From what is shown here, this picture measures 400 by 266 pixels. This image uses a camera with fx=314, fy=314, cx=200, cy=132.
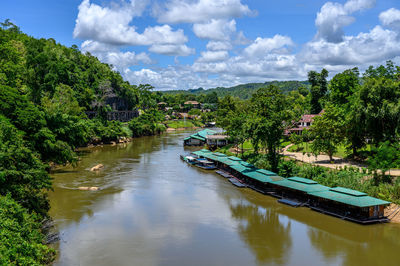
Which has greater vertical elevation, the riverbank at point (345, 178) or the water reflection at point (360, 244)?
the riverbank at point (345, 178)

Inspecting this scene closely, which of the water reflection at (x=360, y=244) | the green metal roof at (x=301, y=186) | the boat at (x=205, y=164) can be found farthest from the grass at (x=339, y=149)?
the water reflection at (x=360, y=244)

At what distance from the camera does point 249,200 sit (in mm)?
35562

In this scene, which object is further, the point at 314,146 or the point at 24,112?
the point at 314,146

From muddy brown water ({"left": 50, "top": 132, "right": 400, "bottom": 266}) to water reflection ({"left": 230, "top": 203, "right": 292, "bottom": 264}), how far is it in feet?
0.24

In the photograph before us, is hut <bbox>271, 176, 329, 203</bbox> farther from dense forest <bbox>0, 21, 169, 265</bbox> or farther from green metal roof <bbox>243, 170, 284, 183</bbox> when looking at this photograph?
dense forest <bbox>0, 21, 169, 265</bbox>

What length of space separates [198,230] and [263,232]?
564 cm

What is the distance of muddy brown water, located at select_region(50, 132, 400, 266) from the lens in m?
22.4

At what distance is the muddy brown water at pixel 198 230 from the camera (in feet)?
73.6

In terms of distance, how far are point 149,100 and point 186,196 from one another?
104057 millimetres

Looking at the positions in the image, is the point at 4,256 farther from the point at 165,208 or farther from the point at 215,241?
the point at 165,208

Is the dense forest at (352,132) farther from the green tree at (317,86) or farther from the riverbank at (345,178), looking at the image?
the green tree at (317,86)

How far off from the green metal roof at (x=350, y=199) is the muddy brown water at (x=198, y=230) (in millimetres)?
2024

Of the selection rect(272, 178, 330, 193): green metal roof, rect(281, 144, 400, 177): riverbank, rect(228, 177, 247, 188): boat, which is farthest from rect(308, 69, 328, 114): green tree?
rect(272, 178, 330, 193): green metal roof

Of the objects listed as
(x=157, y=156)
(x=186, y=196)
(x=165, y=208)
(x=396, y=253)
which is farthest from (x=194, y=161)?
(x=396, y=253)
